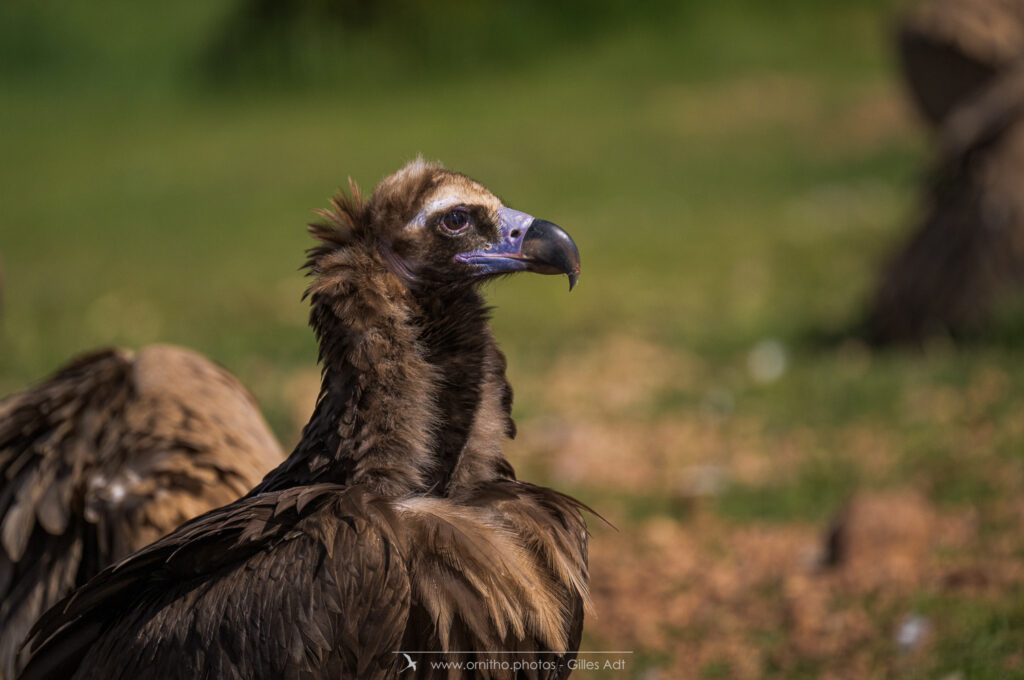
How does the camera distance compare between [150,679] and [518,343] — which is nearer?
[150,679]

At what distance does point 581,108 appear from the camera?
66.7 ft

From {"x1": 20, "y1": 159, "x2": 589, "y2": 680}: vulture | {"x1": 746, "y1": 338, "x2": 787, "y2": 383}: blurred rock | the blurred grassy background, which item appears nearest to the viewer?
{"x1": 20, "y1": 159, "x2": 589, "y2": 680}: vulture

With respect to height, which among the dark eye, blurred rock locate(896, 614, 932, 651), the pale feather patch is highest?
the dark eye

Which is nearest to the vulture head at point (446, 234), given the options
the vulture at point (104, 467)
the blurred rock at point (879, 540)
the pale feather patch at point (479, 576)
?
the pale feather patch at point (479, 576)

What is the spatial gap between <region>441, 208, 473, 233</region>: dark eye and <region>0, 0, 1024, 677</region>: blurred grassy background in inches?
85.0

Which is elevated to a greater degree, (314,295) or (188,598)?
(314,295)

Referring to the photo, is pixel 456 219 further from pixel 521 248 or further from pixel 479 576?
pixel 479 576

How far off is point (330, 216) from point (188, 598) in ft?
3.07

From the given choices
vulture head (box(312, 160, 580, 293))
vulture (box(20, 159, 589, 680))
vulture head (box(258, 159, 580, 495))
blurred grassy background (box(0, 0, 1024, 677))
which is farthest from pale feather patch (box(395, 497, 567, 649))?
blurred grassy background (box(0, 0, 1024, 677))

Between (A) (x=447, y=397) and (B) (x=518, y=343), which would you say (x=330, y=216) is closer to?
(A) (x=447, y=397)

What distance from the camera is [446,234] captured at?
306 cm

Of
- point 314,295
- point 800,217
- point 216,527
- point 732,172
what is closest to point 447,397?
point 314,295

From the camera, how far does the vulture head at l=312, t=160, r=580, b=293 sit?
9.98 ft

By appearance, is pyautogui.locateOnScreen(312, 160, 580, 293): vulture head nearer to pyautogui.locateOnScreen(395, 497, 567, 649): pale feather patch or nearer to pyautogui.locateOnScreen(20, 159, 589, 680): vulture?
pyautogui.locateOnScreen(20, 159, 589, 680): vulture
